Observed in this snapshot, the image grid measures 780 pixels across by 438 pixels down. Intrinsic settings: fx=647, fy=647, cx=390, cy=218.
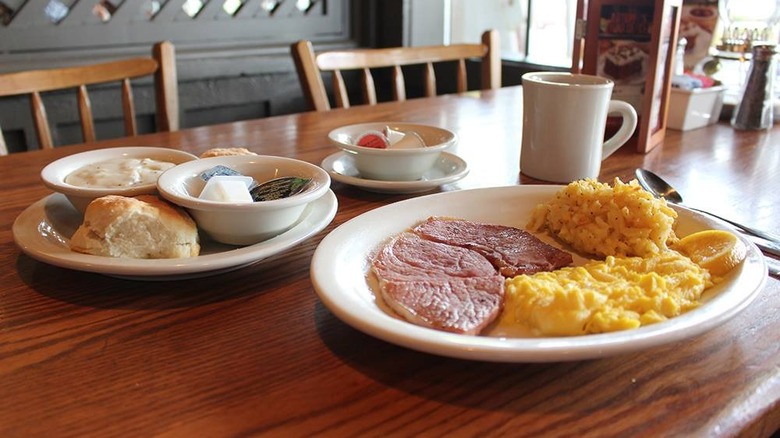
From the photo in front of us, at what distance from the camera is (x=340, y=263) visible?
63cm

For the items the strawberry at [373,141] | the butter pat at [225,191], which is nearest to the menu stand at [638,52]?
the strawberry at [373,141]

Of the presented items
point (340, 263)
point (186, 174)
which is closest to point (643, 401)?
point (340, 263)

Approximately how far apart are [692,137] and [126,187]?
122cm

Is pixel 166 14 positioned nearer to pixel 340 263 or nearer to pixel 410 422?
pixel 340 263

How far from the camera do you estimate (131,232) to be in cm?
66

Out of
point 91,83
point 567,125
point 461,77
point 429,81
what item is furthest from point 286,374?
point 461,77

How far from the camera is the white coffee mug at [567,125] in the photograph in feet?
3.35

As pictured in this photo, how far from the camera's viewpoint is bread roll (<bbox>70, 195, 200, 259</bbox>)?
0.66 m

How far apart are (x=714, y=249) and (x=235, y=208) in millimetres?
499

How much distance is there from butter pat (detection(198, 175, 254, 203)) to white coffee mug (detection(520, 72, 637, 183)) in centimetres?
54

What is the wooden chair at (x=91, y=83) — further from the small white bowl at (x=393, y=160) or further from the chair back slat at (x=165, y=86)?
the small white bowl at (x=393, y=160)

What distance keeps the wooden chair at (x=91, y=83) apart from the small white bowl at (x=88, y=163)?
0.61 meters

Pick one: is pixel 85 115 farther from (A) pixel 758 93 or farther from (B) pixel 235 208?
(A) pixel 758 93

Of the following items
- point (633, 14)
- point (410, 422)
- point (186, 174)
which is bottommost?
point (410, 422)
